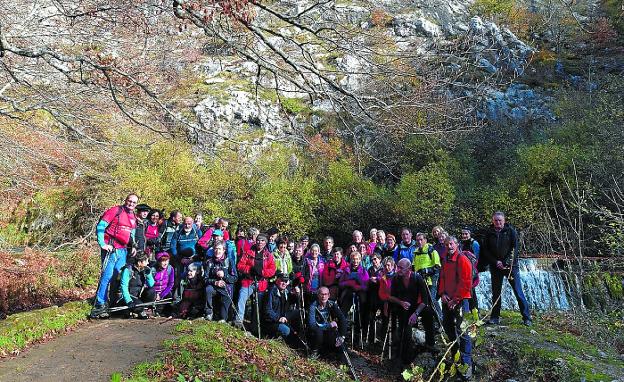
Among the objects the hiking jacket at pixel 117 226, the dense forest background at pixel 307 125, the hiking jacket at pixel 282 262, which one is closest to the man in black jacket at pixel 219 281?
the hiking jacket at pixel 282 262

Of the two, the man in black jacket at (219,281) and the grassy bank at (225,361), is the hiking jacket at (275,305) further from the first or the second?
the man in black jacket at (219,281)

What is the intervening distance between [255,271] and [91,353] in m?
2.82

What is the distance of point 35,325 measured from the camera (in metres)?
6.33

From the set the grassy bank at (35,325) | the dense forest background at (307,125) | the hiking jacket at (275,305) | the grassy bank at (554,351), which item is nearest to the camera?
the dense forest background at (307,125)

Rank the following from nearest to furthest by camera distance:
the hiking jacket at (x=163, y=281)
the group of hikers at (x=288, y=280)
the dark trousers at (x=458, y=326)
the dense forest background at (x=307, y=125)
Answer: the dense forest background at (x=307, y=125)
the dark trousers at (x=458, y=326)
the group of hikers at (x=288, y=280)
the hiking jacket at (x=163, y=281)

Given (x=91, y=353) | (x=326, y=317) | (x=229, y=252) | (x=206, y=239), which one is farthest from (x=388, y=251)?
(x=91, y=353)

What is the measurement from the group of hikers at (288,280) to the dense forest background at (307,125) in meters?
1.32

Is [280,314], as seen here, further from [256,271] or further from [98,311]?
[98,311]

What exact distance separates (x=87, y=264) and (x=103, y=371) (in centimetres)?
859

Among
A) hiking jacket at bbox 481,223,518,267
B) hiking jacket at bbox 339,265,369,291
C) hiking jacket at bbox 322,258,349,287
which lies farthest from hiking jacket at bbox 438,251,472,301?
hiking jacket at bbox 322,258,349,287

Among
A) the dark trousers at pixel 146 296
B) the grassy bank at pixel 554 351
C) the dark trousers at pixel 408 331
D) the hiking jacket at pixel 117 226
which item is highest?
the hiking jacket at pixel 117 226

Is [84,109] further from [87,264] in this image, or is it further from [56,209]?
[56,209]

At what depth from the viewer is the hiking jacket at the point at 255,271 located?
7773 mm

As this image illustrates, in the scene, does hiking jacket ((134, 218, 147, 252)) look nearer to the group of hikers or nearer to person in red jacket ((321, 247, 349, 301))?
the group of hikers
